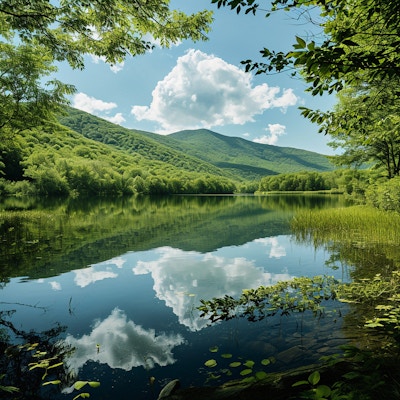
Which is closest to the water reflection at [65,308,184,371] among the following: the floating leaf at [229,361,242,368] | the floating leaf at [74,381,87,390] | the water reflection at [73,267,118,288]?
the floating leaf at [74,381,87,390]

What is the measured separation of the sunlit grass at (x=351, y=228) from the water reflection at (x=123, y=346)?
1390cm

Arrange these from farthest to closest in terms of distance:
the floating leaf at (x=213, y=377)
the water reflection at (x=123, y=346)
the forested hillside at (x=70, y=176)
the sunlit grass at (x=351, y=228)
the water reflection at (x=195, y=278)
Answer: the forested hillside at (x=70, y=176) → the sunlit grass at (x=351, y=228) → the water reflection at (x=195, y=278) → the water reflection at (x=123, y=346) → the floating leaf at (x=213, y=377)

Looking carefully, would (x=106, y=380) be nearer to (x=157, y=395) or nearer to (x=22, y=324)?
(x=157, y=395)

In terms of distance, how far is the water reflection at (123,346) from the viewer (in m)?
5.66

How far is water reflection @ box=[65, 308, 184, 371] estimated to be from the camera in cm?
566

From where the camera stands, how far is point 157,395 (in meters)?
4.67

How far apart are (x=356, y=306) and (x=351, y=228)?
14015mm

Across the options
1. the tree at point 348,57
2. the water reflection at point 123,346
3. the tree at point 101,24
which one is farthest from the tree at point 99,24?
the water reflection at point 123,346

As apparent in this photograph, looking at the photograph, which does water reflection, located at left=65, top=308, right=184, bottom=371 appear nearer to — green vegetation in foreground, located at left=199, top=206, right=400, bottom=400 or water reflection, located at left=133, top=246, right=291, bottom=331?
water reflection, located at left=133, top=246, right=291, bottom=331

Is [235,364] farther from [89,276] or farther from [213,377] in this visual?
[89,276]

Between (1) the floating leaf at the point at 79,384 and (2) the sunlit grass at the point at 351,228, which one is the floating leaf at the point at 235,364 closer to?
(1) the floating leaf at the point at 79,384

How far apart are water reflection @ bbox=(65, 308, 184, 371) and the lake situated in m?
0.02

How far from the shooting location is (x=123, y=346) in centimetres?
628

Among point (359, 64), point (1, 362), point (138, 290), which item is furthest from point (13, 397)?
point (359, 64)
